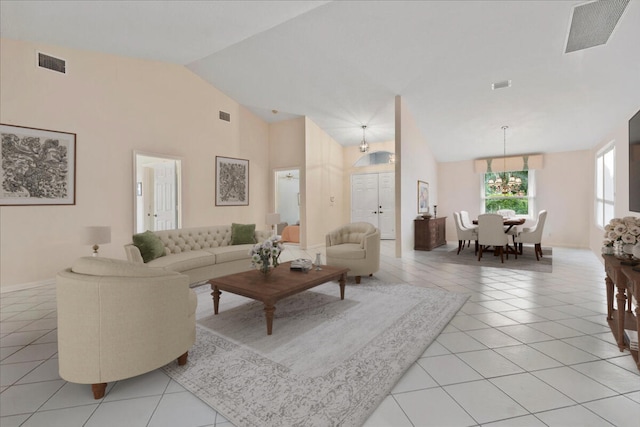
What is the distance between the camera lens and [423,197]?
784 cm

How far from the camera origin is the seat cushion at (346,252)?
4.40 meters

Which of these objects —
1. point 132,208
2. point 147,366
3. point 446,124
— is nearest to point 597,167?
point 446,124

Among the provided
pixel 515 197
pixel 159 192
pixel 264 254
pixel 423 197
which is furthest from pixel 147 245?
pixel 515 197

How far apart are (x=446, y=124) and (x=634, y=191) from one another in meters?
4.30

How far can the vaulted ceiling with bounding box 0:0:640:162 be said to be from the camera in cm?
366

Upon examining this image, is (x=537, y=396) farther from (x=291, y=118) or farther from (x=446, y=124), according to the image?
(x=291, y=118)

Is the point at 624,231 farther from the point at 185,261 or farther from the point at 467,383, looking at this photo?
the point at 185,261

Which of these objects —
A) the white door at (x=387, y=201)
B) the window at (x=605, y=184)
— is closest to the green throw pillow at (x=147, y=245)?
the white door at (x=387, y=201)

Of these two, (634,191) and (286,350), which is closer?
(286,350)

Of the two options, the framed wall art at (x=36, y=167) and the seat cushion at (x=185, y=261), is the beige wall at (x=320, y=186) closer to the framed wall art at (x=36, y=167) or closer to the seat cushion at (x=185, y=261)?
the seat cushion at (x=185, y=261)

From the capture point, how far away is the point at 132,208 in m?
5.30

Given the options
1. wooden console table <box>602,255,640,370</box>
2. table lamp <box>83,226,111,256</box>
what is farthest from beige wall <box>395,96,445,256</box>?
table lamp <box>83,226,111,256</box>

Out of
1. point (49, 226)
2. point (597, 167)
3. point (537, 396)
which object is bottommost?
point (537, 396)

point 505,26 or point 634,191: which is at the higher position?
point 505,26
